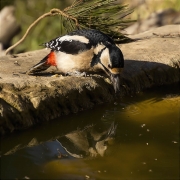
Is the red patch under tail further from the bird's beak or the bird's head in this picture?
the bird's beak

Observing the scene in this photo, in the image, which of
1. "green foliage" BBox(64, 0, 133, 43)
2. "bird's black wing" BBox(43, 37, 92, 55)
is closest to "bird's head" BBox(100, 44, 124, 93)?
"bird's black wing" BBox(43, 37, 92, 55)

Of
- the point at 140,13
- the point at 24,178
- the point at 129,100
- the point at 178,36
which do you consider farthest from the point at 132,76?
the point at 140,13

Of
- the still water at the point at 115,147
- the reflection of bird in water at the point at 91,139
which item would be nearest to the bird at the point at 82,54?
the still water at the point at 115,147

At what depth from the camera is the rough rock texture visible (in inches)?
172

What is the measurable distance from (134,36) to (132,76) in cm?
192

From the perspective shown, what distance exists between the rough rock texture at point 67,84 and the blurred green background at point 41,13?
357 cm

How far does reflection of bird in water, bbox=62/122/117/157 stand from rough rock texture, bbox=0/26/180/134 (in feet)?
1.07

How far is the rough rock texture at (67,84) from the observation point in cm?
436

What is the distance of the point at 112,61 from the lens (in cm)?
512

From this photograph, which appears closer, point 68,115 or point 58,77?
point 68,115

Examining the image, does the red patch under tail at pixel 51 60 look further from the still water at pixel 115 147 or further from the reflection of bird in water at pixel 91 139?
the reflection of bird in water at pixel 91 139

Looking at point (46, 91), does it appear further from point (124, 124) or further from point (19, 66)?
point (19, 66)

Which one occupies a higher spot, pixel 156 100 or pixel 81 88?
pixel 81 88

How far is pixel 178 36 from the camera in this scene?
712 cm
